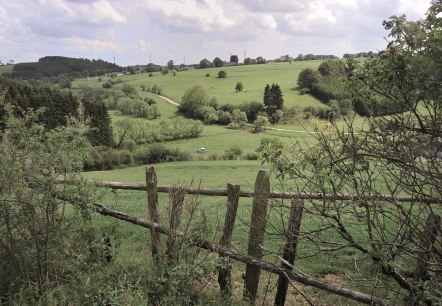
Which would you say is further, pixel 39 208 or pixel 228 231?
pixel 228 231

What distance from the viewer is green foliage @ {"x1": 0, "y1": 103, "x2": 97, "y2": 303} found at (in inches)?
207

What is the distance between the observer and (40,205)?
5320 millimetres

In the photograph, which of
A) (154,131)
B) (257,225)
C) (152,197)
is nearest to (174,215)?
(152,197)

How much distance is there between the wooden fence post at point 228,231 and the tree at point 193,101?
291ft

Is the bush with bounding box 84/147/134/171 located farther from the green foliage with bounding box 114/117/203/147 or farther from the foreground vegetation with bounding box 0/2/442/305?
the foreground vegetation with bounding box 0/2/442/305

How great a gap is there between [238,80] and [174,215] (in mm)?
123638

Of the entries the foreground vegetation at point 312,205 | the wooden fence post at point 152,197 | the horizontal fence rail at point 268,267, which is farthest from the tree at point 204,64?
the horizontal fence rail at point 268,267

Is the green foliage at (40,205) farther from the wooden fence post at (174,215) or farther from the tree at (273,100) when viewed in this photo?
the tree at (273,100)

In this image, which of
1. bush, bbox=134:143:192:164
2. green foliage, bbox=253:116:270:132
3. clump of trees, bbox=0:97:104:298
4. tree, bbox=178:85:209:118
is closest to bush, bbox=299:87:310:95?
tree, bbox=178:85:209:118

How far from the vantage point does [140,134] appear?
219ft

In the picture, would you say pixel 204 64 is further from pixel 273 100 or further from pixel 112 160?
pixel 112 160

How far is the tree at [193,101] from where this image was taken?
313 feet

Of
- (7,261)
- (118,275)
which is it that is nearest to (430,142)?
(118,275)

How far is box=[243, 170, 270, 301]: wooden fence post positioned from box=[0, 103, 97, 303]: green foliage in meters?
2.43
